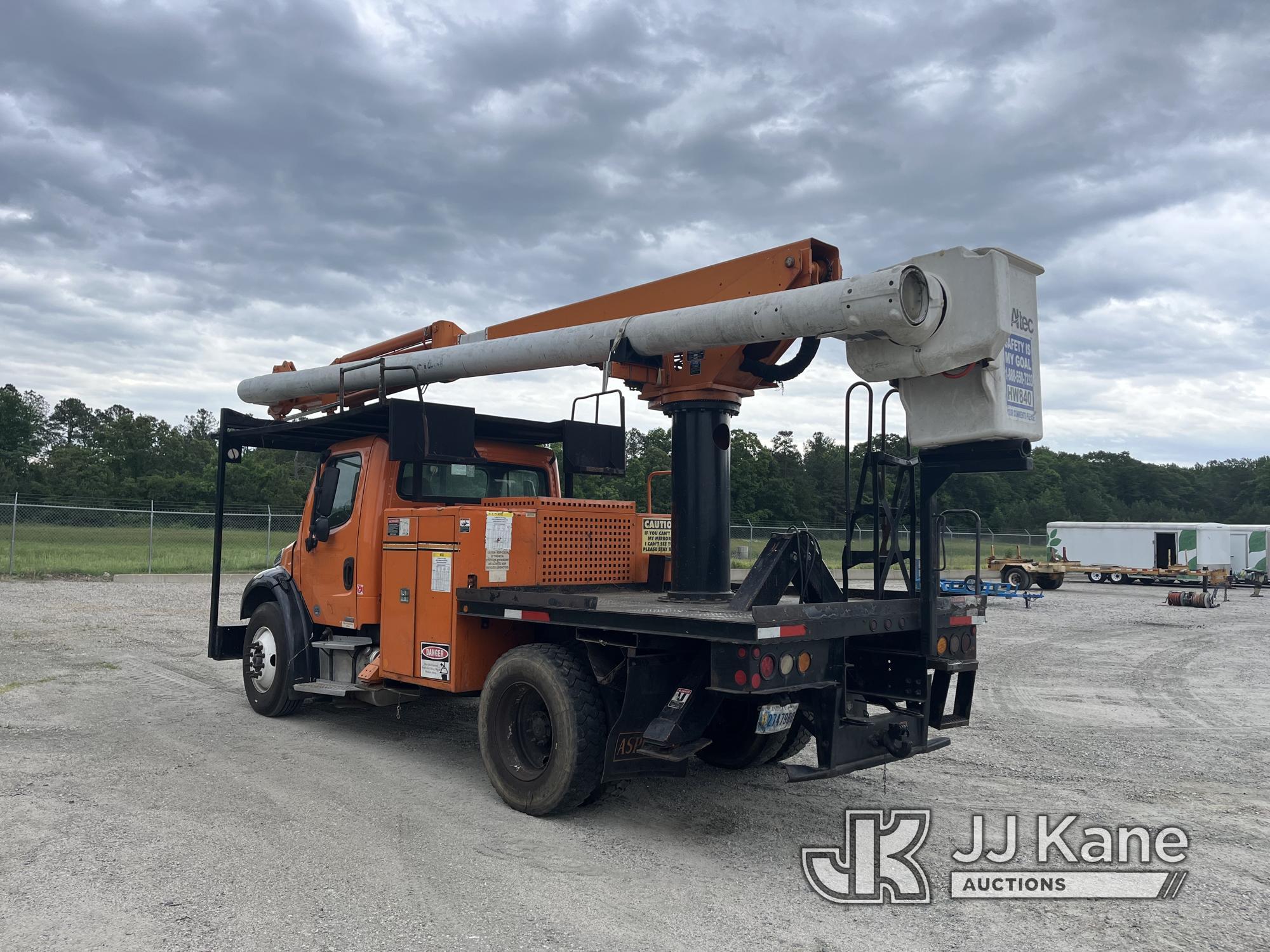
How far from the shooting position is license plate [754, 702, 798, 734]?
4.91 m

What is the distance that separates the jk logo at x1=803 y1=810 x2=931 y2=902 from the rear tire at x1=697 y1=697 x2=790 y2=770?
846mm

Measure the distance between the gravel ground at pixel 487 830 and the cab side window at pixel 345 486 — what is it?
5.67 ft

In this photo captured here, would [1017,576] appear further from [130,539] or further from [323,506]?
Result: [323,506]

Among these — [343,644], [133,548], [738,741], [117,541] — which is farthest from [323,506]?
[117,541]

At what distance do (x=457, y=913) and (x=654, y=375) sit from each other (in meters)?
3.36

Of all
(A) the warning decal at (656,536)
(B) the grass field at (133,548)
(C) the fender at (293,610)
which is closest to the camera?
(A) the warning decal at (656,536)

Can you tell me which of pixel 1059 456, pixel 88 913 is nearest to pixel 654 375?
pixel 88 913

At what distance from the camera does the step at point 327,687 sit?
7.19 m

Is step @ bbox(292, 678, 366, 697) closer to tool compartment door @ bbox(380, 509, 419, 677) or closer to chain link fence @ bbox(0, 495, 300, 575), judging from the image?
tool compartment door @ bbox(380, 509, 419, 677)

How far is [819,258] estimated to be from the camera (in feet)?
18.2

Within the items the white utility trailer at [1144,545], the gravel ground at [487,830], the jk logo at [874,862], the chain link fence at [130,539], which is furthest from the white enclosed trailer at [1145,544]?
the jk logo at [874,862]

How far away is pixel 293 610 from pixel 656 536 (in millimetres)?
3193

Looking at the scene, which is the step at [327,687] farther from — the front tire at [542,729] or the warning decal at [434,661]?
the front tire at [542,729]

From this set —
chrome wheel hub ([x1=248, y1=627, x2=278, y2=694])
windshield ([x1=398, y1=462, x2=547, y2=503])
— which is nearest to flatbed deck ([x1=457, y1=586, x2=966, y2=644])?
windshield ([x1=398, y1=462, x2=547, y2=503])
